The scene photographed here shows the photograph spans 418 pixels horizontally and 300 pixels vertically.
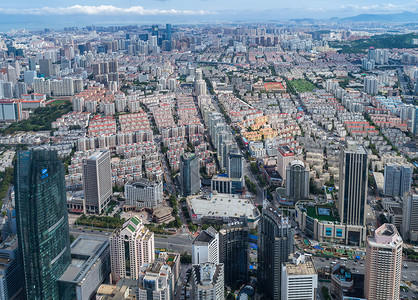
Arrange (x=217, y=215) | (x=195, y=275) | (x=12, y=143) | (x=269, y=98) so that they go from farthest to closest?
(x=269, y=98) < (x=12, y=143) < (x=217, y=215) < (x=195, y=275)

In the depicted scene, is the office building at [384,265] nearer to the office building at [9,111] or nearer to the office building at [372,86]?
the office building at [9,111]

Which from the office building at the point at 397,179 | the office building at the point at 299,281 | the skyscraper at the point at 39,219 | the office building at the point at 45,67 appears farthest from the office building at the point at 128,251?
the office building at the point at 45,67

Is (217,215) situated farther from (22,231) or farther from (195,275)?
(22,231)

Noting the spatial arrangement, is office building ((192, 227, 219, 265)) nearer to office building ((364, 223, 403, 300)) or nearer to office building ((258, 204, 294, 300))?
office building ((258, 204, 294, 300))

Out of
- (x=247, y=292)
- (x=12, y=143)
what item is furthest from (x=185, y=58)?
(x=247, y=292)

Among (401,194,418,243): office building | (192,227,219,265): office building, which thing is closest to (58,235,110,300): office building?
(192,227,219,265): office building
